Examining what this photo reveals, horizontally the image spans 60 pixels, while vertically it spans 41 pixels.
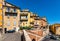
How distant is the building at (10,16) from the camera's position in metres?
64.1

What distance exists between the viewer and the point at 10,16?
6588cm

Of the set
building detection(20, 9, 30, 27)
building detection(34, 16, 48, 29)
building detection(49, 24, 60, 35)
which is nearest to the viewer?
building detection(20, 9, 30, 27)

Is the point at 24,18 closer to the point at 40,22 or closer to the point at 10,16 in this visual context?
the point at 10,16

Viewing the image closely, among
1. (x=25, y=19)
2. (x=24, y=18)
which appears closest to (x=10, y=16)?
(x=24, y=18)

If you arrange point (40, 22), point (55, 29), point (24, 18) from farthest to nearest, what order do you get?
point (55, 29) < point (40, 22) < point (24, 18)

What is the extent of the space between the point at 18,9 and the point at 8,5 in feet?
14.9

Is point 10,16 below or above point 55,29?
above

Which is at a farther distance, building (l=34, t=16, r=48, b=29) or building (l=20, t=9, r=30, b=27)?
building (l=34, t=16, r=48, b=29)

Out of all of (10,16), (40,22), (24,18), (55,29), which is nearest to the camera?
(10,16)

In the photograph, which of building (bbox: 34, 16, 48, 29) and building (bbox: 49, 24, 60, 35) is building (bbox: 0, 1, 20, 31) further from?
building (bbox: 49, 24, 60, 35)

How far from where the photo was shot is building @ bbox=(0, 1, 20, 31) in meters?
64.1

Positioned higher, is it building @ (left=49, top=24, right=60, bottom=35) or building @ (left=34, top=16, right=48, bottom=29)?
building @ (left=34, top=16, right=48, bottom=29)

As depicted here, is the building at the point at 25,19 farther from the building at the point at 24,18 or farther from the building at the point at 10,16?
the building at the point at 10,16

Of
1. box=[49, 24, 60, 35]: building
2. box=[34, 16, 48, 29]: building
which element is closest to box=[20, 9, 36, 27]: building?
box=[34, 16, 48, 29]: building
